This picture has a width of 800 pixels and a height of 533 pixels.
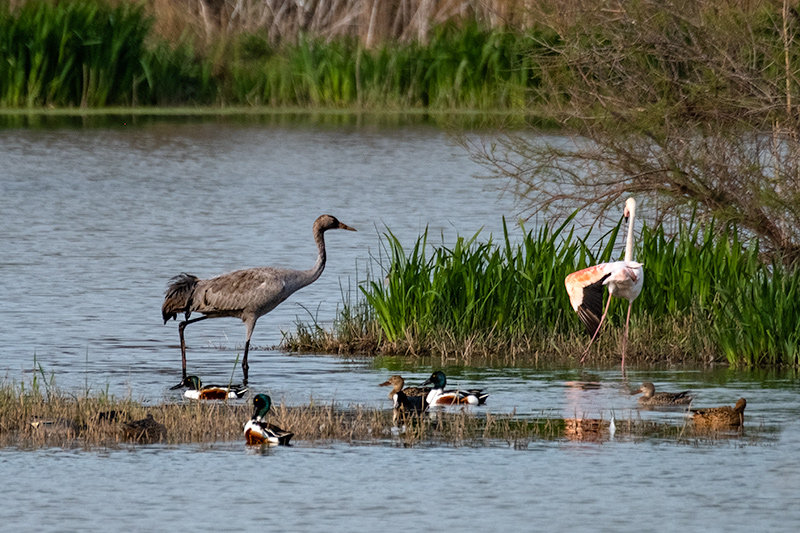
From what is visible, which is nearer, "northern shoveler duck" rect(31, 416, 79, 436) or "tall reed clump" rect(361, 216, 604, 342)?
"northern shoveler duck" rect(31, 416, 79, 436)

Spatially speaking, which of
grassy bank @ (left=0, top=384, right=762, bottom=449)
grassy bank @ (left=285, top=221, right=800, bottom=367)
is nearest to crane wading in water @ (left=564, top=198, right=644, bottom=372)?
grassy bank @ (left=285, top=221, right=800, bottom=367)

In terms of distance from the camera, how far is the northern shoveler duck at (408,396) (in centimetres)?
1155

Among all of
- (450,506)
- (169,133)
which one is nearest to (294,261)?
(450,506)

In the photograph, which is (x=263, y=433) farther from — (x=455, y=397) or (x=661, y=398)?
(x=661, y=398)

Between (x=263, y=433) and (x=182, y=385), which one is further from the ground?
(x=182, y=385)

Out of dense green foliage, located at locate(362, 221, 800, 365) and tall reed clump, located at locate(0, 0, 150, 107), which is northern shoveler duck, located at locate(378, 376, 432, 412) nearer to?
dense green foliage, located at locate(362, 221, 800, 365)

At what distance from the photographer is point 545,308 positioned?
14.7 metres

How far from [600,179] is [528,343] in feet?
7.77

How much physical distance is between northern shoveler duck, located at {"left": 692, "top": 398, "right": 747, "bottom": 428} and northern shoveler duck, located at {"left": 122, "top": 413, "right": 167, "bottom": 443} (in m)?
3.45

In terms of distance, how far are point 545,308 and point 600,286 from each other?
3.93 ft

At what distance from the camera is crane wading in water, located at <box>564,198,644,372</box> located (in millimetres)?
13406

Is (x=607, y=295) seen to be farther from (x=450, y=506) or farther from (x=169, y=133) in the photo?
(x=169, y=133)

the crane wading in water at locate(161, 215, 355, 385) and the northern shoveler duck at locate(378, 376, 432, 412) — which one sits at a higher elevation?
the crane wading in water at locate(161, 215, 355, 385)

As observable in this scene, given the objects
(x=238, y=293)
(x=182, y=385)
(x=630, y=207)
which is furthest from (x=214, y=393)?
(x=630, y=207)
